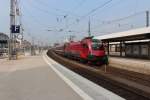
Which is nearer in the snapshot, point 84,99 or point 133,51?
point 84,99

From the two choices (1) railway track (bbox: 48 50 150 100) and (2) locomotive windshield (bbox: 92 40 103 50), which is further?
(2) locomotive windshield (bbox: 92 40 103 50)

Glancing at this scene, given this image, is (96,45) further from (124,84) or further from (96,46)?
(124,84)

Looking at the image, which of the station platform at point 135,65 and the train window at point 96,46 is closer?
the station platform at point 135,65

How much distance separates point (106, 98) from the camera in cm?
1063

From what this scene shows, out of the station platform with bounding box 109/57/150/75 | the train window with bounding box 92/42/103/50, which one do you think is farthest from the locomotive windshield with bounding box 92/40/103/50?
the station platform with bounding box 109/57/150/75

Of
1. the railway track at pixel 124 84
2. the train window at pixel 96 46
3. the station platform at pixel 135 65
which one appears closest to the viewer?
the railway track at pixel 124 84

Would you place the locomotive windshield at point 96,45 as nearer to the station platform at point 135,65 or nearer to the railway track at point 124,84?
the station platform at point 135,65

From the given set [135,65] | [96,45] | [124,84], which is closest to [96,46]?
[96,45]

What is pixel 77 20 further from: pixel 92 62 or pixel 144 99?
pixel 144 99

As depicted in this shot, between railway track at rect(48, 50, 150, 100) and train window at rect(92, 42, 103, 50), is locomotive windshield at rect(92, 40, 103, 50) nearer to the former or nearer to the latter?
train window at rect(92, 42, 103, 50)

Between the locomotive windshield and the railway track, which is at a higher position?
the locomotive windshield

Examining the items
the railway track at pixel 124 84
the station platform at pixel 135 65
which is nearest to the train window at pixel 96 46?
the station platform at pixel 135 65

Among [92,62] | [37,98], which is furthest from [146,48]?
[37,98]

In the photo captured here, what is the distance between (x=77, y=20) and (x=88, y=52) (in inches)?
623
